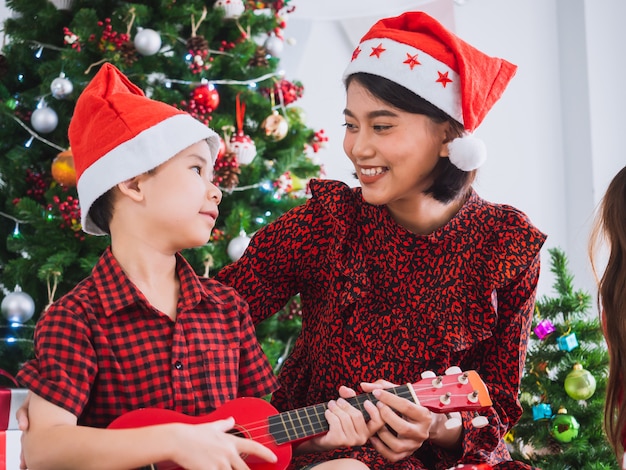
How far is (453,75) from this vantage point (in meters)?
1.61

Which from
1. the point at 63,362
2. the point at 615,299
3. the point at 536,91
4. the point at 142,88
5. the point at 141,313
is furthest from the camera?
the point at 536,91

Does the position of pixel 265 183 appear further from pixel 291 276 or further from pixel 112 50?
pixel 291 276

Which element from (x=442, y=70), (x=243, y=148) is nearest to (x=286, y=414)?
(x=442, y=70)

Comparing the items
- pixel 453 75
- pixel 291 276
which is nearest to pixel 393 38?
pixel 453 75

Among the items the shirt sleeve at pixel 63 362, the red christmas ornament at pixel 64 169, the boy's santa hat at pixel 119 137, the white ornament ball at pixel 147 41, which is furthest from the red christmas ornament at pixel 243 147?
the shirt sleeve at pixel 63 362

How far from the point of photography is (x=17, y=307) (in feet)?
8.44

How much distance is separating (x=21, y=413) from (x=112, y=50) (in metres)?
1.59

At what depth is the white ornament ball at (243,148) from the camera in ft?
8.66

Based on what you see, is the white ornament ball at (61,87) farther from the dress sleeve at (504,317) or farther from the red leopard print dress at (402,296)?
the dress sleeve at (504,317)

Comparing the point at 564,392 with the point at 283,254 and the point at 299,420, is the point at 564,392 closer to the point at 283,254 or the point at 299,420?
the point at 283,254

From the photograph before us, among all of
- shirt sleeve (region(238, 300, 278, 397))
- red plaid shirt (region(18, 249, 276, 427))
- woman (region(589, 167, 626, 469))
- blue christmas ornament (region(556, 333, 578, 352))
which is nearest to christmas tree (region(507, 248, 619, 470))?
blue christmas ornament (region(556, 333, 578, 352))

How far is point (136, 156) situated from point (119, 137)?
0.05 metres

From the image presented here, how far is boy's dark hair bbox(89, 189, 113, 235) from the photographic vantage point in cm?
145

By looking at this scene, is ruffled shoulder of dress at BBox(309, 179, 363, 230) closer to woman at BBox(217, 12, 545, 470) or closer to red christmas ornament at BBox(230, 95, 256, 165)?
woman at BBox(217, 12, 545, 470)
